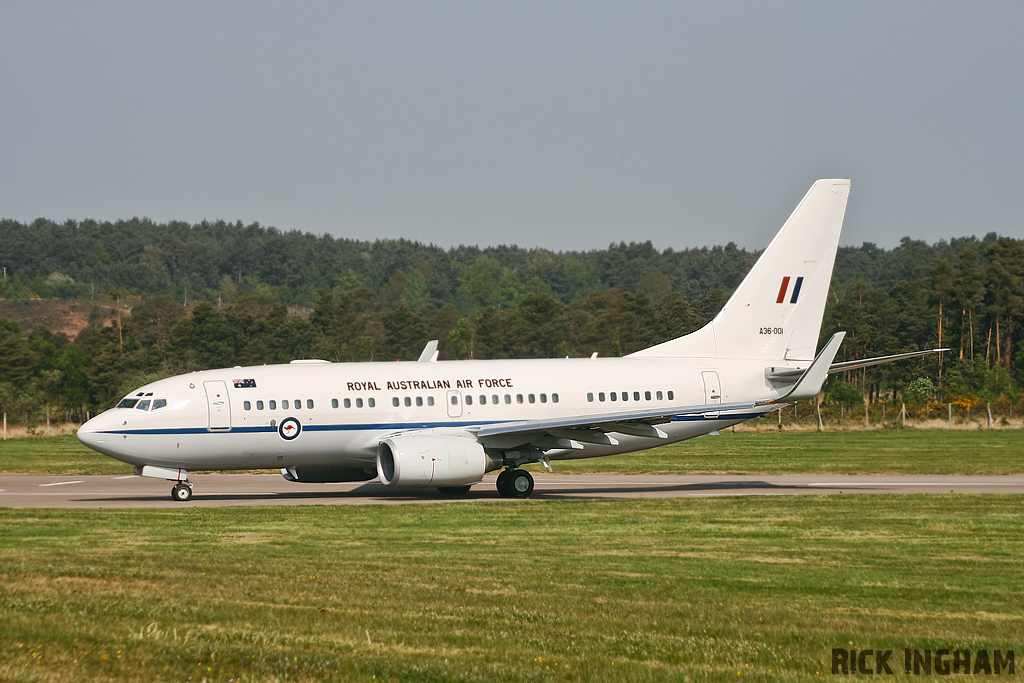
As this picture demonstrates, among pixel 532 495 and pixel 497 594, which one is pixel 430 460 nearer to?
pixel 532 495

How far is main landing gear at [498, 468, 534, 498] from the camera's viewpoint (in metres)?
30.9

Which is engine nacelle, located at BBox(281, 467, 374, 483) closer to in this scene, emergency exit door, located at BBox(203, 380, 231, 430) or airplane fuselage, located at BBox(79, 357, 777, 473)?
airplane fuselage, located at BBox(79, 357, 777, 473)

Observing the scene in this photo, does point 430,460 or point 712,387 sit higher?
point 712,387

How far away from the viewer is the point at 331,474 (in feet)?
105

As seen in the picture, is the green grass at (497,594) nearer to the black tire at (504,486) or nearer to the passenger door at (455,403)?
the black tire at (504,486)

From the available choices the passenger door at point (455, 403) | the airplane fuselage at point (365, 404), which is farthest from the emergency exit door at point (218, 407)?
the passenger door at point (455, 403)

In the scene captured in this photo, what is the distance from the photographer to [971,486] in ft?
105

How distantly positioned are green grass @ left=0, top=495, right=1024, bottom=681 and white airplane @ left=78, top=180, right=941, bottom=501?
461 centimetres

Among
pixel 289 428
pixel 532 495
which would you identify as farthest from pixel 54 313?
pixel 532 495

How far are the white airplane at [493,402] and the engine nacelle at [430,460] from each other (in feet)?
0.12

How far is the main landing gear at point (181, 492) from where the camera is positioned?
30406 millimetres

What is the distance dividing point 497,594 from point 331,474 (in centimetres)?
1814

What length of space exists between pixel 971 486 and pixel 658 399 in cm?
875

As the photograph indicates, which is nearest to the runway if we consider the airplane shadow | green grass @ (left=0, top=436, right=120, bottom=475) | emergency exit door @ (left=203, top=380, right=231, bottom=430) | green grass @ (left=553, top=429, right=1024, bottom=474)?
the airplane shadow
